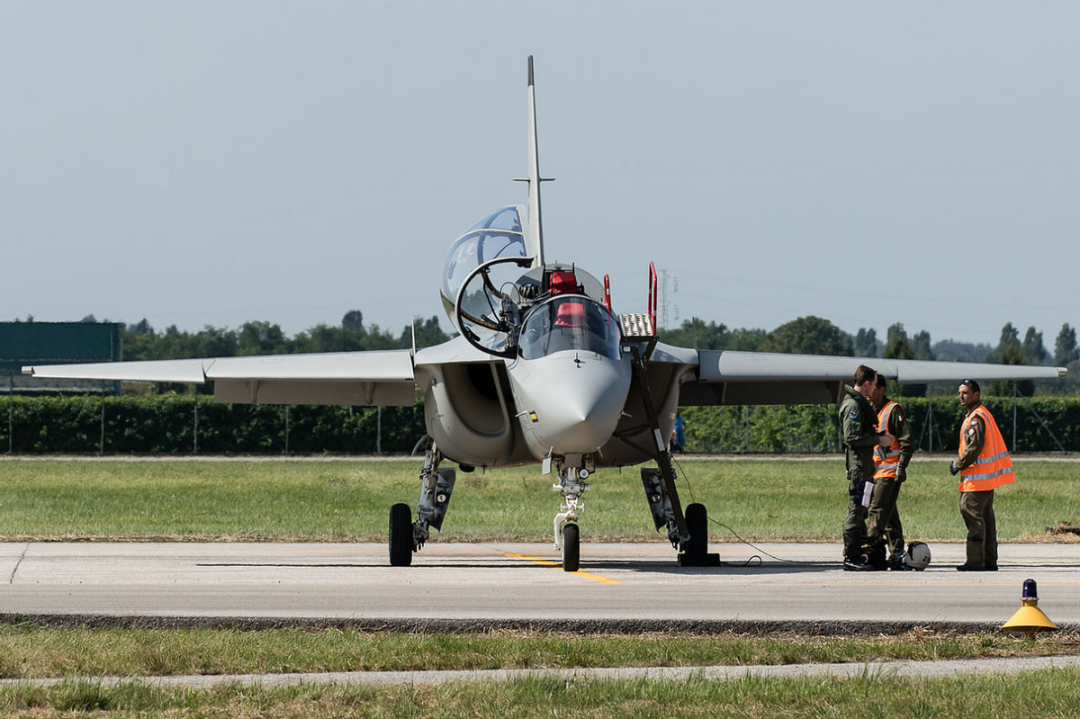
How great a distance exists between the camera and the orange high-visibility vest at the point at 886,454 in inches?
527

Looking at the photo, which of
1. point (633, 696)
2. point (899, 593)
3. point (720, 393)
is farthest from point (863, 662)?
point (720, 393)

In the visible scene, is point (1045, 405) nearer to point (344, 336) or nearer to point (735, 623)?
point (735, 623)

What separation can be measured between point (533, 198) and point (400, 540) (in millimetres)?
5519

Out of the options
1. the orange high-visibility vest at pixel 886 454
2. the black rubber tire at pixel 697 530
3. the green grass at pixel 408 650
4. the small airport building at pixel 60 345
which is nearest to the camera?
the green grass at pixel 408 650

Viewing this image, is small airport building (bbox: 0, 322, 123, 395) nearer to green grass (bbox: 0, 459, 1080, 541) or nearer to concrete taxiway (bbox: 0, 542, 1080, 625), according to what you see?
green grass (bbox: 0, 459, 1080, 541)

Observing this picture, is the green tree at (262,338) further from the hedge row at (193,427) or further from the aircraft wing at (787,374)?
the aircraft wing at (787,374)

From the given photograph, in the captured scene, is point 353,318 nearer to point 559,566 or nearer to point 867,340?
point 867,340

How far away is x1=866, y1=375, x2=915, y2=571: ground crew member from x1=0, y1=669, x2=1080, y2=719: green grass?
6221 millimetres

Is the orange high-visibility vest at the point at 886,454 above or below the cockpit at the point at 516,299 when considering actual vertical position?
below

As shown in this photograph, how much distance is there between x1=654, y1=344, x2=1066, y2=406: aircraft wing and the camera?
15844 millimetres

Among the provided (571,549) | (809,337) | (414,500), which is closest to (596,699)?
(571,549)

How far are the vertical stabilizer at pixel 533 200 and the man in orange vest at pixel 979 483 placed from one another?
545cm

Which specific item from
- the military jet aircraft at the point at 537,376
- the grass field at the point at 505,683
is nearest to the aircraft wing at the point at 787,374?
the military jet aircraft at the point at 537,376

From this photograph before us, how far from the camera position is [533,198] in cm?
1806
